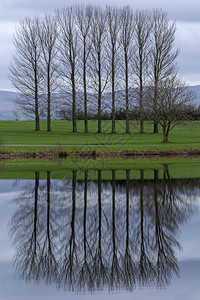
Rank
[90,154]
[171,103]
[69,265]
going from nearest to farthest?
[69,265] → [90,154] → [171,103]

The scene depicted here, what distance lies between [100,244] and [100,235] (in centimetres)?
78

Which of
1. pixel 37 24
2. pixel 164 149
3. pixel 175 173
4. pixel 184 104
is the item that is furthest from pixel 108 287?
pixel 37 24

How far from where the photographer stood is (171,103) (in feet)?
158

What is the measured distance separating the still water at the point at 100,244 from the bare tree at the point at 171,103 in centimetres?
2952

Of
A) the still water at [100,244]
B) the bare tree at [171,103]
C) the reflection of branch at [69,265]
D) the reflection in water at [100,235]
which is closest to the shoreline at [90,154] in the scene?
the bare tree at [171,103]

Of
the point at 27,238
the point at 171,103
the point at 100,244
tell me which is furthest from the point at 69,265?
the point at 171,103

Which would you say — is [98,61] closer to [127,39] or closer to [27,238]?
[127,39]

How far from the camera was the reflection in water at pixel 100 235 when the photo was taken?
28.4ft

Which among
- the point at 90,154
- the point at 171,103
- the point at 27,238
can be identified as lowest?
the point at 90,154

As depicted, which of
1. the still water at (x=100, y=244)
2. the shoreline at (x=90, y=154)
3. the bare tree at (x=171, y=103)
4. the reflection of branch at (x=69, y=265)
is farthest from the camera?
the bare tree at (x=171, y=103)

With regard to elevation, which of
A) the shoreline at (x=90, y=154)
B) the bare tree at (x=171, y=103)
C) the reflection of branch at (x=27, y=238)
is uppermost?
the bare tree at (x=171, y=103)

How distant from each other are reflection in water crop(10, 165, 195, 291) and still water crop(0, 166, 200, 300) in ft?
0.06

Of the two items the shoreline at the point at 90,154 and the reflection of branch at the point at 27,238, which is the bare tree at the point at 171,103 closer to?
the shoreline at the point at 90,154

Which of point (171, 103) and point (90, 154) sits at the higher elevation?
point (171, 103)
